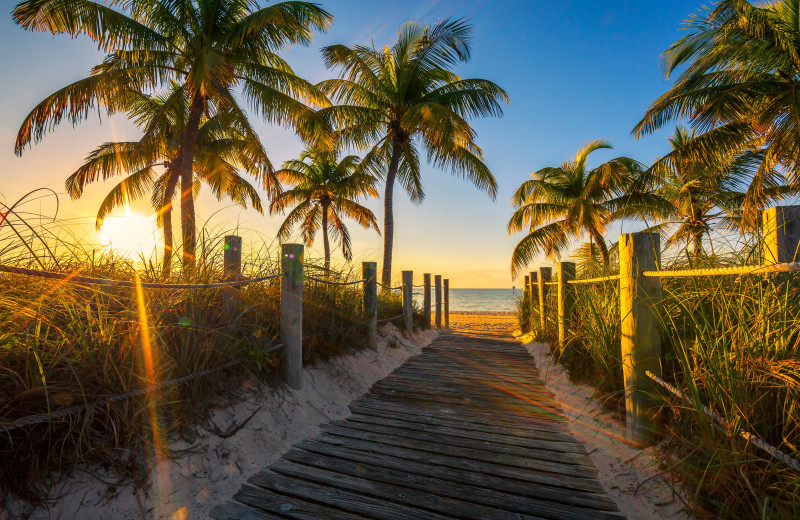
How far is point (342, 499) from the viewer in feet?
6.68

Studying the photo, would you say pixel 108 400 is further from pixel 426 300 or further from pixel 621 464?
pixel 426 300

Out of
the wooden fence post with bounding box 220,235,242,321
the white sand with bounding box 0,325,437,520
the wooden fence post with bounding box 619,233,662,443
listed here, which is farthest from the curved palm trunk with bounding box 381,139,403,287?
the wooden fence post with bounding box 619,233,662,443

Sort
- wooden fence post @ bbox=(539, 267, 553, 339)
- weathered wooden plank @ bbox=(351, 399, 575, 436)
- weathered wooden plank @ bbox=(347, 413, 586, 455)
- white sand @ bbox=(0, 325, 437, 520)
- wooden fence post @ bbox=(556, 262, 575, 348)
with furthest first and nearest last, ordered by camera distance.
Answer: wooden fence post @ bbox=(539, 267, 553, 339) → wooden fence post @ bbox=(556, 262, 575, 348) → weathered wooden plank @ bbox=(351, 399, 575, 436) → weathered wooden plank @ bbox=(347, 413, 586, 455) → white sand @ bbox=(0, 325, 437, 520)

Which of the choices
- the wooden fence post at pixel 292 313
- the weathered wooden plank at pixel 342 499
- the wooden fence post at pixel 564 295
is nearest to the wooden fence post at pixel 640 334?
the weathered wooden plank at pixel 342 499

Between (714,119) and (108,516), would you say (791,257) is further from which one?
(714,119)

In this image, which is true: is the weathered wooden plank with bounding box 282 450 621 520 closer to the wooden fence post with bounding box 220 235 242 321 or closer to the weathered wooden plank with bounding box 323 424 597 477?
the weathered wooden plank with bounding box 323 424 597 477

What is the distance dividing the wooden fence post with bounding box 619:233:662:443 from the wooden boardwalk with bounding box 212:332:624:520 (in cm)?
49

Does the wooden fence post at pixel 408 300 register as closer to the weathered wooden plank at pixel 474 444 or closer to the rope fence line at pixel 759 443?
the weathered wooden plank at pixel 474 444

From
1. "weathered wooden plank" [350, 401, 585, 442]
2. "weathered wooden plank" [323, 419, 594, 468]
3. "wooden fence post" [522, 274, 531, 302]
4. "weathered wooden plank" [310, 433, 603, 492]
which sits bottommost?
"weathered wooden plank" [350, 401, 585, 442]

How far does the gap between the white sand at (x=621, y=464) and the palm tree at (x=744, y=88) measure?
8178mm

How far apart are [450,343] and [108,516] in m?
6.37

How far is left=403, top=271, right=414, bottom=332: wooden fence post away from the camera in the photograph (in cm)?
757

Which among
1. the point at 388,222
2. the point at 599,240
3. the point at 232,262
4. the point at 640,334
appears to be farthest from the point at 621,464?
the point at 599,240

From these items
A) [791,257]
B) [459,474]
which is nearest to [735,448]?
[791,257]
